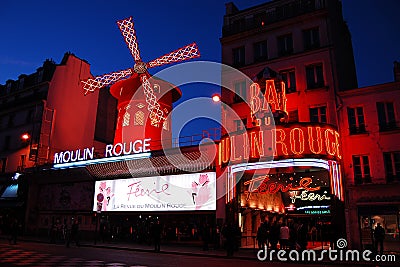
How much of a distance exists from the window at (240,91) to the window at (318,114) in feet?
11.3

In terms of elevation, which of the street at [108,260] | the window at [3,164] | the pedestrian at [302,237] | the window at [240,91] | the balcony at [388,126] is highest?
the window at [240,91]

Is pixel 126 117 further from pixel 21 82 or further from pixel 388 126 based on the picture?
pixel 388 126

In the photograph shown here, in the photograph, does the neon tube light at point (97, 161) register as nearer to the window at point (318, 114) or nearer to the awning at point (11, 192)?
the awning at point (11, 192)

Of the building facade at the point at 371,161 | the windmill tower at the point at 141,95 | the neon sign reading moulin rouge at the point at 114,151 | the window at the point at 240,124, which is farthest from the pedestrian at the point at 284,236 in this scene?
the windmill tower at the point at 141,95

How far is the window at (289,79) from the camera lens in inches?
633

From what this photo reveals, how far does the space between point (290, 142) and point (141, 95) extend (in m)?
12.3

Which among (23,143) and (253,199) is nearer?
(253,199)

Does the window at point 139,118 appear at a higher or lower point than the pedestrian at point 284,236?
higher

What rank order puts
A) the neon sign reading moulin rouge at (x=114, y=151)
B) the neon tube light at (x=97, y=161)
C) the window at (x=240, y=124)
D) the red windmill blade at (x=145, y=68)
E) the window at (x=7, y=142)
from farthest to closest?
the window at (x=7, y=142) < the red windmill blade at (x=145, y=68) < the neon sign reading moulin rouge at (x=114, y=151) < the neon tube light at (x=97, y=161) < the window at (x=240, y=124)

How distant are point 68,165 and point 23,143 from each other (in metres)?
6.91

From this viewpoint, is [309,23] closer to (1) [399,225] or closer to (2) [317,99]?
(2) [317,99]

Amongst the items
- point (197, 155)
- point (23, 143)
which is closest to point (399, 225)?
point (197, 155)

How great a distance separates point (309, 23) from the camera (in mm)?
16328

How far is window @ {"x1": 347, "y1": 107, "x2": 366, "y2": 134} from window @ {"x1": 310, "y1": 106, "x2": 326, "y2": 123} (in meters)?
1.01
